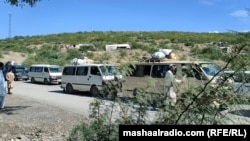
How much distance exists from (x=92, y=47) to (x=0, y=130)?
59.5 metres

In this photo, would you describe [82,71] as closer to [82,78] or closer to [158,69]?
[82,78]

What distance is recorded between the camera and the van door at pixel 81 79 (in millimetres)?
24125

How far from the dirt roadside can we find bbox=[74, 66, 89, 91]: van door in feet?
26.2

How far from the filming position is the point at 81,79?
24.6 m

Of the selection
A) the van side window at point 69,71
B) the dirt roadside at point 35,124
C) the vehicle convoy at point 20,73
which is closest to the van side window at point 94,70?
the van side window at point 69,71

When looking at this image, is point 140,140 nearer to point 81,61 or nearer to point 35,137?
point 35,137

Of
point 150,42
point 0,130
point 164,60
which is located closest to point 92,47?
point 150,42

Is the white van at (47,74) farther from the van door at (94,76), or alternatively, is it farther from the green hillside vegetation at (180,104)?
the green hillside vegetation at (180,104)

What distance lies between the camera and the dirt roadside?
9.98m

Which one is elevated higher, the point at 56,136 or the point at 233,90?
the point at 233,90

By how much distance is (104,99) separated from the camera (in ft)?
18.3

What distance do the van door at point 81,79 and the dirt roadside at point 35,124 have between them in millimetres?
7990

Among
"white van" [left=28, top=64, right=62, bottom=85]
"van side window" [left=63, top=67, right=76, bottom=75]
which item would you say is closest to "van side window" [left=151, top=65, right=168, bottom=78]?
"van side window" [left=63, top=67, right=76, bottom=75]

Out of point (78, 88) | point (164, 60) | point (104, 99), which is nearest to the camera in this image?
point (104, 99)
